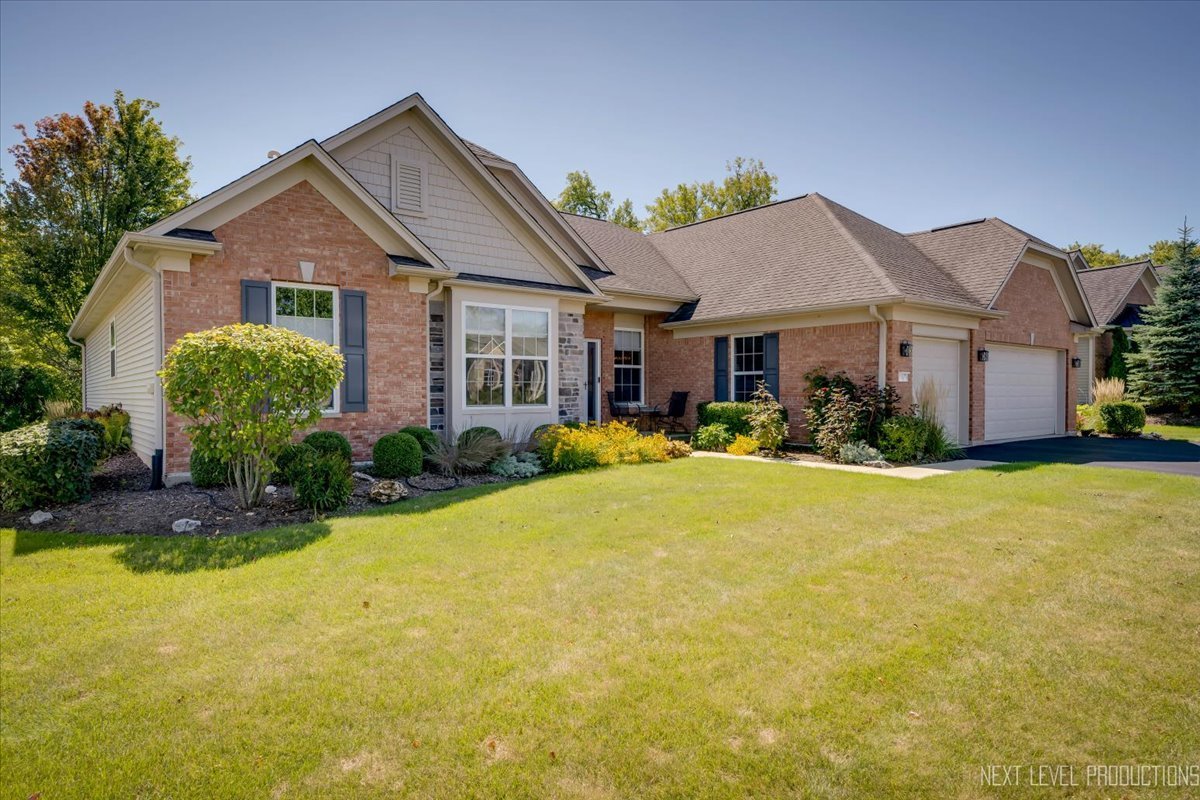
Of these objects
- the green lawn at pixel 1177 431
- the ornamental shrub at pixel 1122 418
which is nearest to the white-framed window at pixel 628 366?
the ornamental shrub at pixel 1122 418

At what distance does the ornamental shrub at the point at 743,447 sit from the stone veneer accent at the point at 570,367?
3.36 m

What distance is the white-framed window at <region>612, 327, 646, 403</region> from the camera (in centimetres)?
1639

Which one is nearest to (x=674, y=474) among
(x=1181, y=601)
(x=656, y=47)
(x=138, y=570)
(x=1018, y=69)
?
(x=1181, y=601)

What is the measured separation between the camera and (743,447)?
41.9ft

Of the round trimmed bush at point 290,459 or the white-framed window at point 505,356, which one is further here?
the white-framed window at point 505,356

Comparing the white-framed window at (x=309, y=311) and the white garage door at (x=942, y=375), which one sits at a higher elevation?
the white-framed window at (x=309, y=311)

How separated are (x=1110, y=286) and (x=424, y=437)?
29892mm

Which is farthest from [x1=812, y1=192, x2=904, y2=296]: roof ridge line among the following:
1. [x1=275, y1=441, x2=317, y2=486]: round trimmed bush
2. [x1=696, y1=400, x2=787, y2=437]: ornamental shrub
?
[x1=275, y1=441, x2=317, y2=486]: round trimmed bush

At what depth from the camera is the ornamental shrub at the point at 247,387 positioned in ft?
21.5

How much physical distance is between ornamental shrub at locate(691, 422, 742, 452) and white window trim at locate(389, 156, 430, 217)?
24.3 feet

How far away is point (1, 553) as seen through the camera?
5480 mm

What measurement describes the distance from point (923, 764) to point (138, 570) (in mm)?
5667

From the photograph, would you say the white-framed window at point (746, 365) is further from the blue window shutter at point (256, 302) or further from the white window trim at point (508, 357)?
the blue window shutter at point (256, 302)

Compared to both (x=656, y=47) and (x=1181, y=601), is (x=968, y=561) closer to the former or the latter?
(x=1181, y=601)
